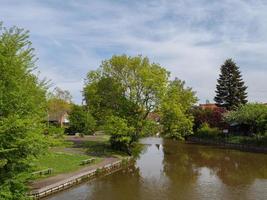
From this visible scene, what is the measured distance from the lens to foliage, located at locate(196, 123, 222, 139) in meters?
73.1

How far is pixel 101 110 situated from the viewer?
51344 millimetres

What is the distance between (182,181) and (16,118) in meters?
18.5

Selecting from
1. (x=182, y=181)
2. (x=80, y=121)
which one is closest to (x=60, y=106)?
(x=80, y=121)

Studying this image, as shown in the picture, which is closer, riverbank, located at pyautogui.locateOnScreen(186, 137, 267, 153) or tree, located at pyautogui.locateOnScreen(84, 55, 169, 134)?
tree, located at pyautogui.locateOnScreen(84, 55, 169, 134)

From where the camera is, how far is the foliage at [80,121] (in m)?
74.1

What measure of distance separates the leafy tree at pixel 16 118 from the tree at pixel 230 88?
69.6 meters

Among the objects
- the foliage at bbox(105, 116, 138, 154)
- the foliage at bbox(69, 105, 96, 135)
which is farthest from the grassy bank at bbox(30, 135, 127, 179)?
the foliage at bbox(69, 105, 96, 135)

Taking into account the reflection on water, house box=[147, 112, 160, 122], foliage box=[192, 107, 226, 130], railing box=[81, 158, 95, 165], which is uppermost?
foliage box=[192, 107, 226, 130]

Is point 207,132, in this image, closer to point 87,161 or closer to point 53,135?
point 87,161

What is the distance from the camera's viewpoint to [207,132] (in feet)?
246

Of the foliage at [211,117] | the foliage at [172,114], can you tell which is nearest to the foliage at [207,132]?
the foliage at [211,117]

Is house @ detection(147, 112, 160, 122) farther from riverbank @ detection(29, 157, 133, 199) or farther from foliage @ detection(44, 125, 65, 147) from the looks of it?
foliage @ detection(44, 125, 65, 147)

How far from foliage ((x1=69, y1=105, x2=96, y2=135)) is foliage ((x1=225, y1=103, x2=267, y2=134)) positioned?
24375 mm

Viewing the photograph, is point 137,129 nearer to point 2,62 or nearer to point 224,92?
point 2,62
